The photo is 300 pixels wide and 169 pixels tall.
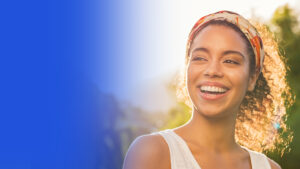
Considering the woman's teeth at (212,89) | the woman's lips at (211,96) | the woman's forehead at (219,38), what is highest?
the woman's forehead at (219,38)

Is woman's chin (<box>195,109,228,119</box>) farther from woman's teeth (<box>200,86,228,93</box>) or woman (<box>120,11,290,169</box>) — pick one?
woman's teeth (<box>200,86,228,93</box>)

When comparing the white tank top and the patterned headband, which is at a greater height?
the patterned headband

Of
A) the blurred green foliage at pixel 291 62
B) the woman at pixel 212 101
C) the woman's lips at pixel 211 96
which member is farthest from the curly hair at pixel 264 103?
the woman's lips at pixel 211 96

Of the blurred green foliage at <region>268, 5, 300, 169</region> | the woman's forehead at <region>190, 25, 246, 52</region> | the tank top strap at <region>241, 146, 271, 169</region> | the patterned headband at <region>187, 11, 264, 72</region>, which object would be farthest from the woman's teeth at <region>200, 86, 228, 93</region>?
the blurred green foliage at <region>268, 5, 300, 169</region>

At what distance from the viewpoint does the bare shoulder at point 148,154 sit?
2.25 metres

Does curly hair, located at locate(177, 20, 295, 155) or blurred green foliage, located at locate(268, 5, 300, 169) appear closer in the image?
curly hair, located at locate(177, 20, 295, 155)

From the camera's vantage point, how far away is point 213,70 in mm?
2434

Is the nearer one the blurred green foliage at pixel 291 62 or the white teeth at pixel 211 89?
the white teeth at pixel 211 89

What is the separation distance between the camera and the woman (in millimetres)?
2365

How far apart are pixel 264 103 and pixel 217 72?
90 centimetres

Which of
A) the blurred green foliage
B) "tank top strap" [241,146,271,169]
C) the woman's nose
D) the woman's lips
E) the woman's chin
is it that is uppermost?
the woman's nose

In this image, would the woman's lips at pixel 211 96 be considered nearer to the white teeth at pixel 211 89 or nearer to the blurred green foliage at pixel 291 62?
the white teeth at pixel 211 89

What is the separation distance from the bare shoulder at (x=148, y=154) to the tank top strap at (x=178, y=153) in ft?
0.09

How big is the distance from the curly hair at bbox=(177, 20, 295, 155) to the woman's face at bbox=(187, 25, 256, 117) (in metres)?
0.58
